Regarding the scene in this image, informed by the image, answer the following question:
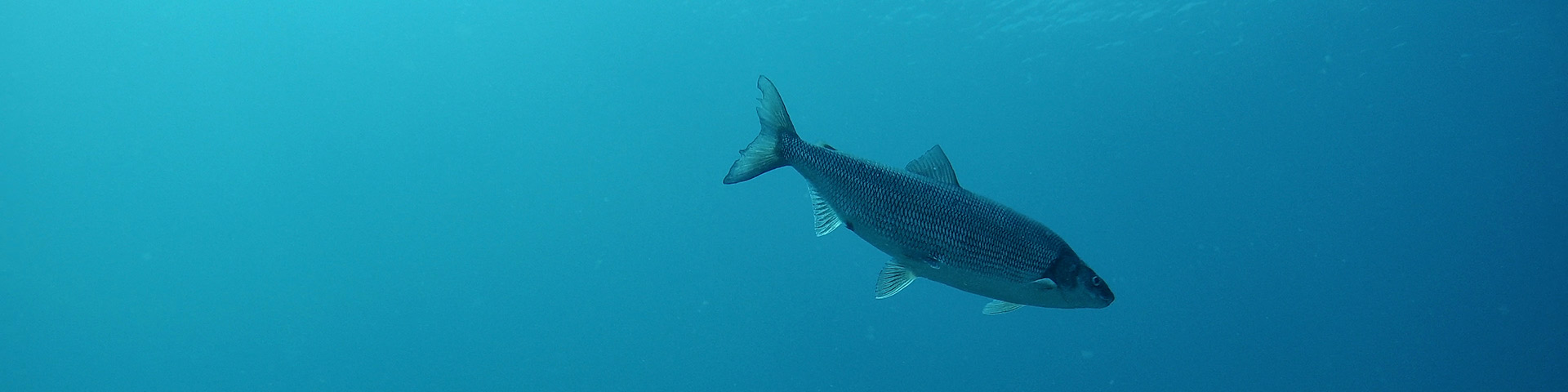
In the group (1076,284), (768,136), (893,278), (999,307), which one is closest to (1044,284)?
(1076,284)

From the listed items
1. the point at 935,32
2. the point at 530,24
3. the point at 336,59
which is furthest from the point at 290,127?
the point at 935,32

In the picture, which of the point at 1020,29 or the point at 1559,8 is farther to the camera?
→ the point at 1020,29

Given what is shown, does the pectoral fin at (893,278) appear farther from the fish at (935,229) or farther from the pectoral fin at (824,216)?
the pectoral fin at (824,216)

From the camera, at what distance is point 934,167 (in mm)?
2346

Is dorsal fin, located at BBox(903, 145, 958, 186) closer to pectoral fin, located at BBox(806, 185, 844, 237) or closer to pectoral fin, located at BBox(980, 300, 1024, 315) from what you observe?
pectoral fin, located at BBox(806, 185, 844, 237)

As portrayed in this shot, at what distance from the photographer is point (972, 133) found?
79.4ft

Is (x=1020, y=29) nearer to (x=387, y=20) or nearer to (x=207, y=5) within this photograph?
(x=387, y=20)

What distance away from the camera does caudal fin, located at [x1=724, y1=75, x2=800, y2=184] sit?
2264 millimetres

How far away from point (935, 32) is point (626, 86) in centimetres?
889

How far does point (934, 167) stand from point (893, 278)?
35 cm

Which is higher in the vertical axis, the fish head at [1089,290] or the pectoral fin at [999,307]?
the pectoral fin at [999,307]

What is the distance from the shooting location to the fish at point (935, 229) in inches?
83.8

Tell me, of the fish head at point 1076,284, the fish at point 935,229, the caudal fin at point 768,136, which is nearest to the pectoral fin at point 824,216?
the fish at point 935,229

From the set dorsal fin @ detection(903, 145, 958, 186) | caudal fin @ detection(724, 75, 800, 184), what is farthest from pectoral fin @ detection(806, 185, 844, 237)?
dorsal fin @ detection(903, 145, 958, 186)
